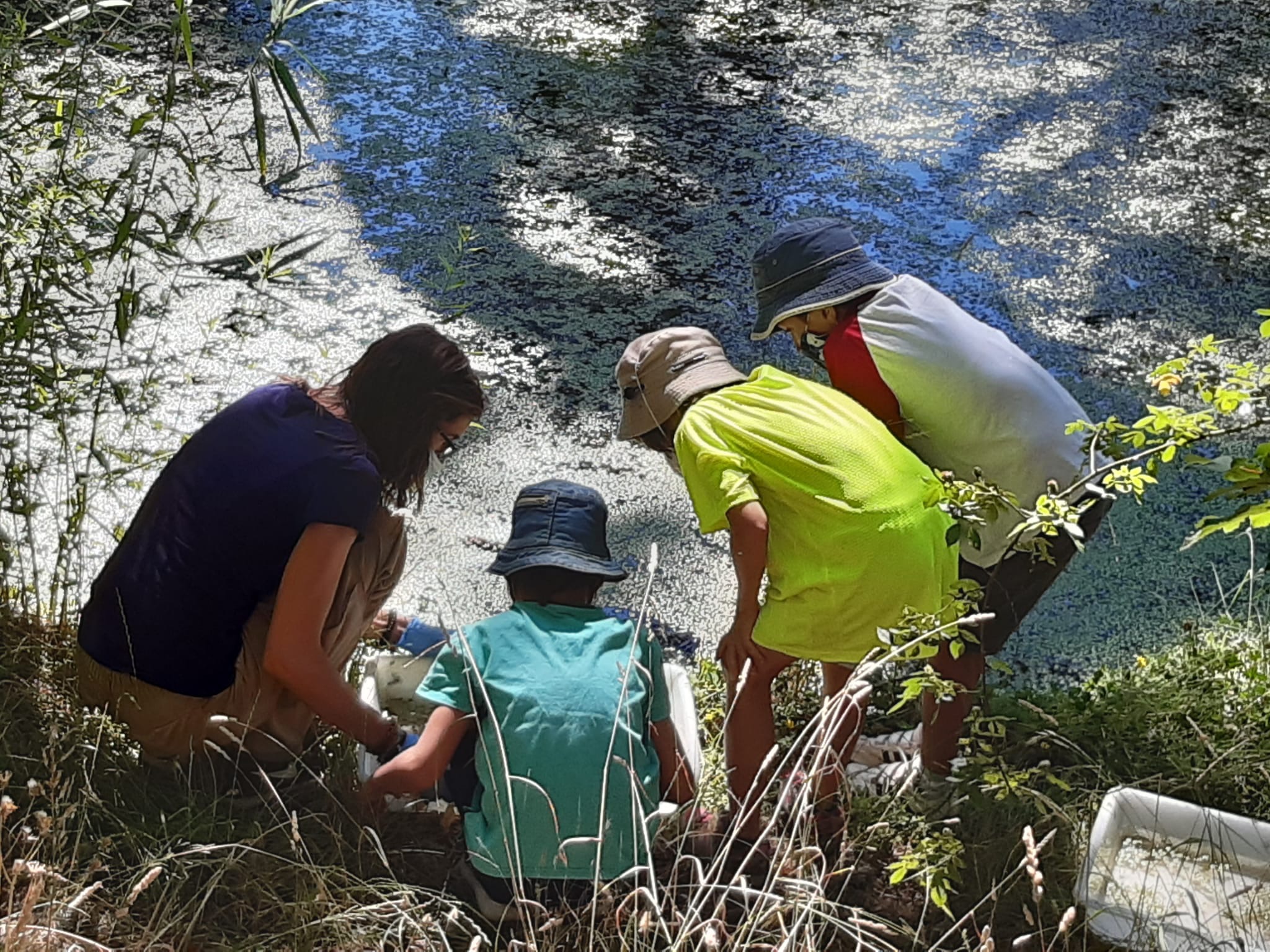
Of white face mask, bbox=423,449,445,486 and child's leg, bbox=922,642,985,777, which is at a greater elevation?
white face mask, bbox=423,449,445,486

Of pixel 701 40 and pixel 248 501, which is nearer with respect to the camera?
pixel 248 501

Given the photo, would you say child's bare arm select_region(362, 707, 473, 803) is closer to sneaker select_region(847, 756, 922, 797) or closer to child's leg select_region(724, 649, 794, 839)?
child's leg select_region(724, 649, 794, 839)

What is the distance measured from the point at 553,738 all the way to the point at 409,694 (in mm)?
562

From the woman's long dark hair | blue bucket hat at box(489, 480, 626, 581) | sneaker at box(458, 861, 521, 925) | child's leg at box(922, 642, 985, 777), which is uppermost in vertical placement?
the woman's long dark hair

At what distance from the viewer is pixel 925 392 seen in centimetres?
188

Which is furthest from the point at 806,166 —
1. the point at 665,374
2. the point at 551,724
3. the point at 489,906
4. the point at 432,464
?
the point at 489,906

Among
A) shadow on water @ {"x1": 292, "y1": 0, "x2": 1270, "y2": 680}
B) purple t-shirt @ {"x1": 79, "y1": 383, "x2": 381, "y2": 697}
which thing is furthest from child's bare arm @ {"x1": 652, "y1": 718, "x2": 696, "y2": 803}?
shadow on water @ {"x1": 292, "y1": 0, "x2": 1270, "y2": 680}

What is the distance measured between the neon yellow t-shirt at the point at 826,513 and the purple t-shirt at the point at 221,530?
0.45 m

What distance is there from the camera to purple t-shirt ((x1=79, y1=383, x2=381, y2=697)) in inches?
67.8

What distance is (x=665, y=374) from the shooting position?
1960mm

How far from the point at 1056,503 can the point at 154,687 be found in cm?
116

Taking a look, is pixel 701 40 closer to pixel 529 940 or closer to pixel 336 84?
pixel 336 84

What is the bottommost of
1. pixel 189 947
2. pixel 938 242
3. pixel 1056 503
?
pixel 938 242

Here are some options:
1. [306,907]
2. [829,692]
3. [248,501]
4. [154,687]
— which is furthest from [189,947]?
[829,692]
